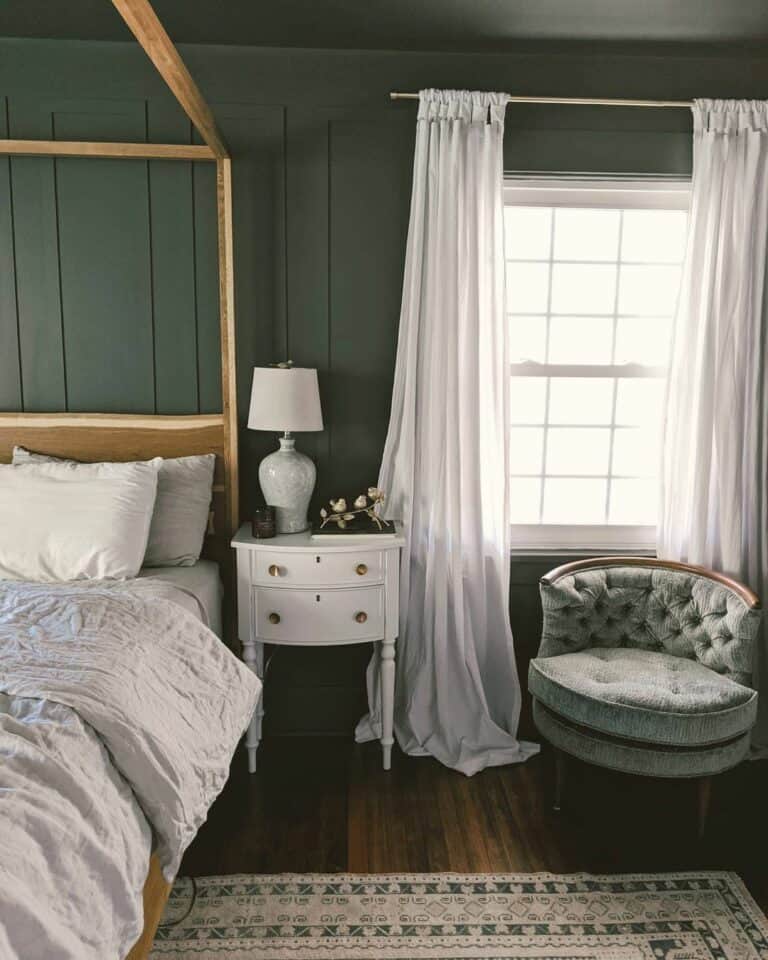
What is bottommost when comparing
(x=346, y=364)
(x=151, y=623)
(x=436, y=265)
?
(x=151, y=623)

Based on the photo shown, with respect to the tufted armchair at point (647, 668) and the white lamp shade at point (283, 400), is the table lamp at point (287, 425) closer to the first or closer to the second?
the white lamp shade at point (283, 400)

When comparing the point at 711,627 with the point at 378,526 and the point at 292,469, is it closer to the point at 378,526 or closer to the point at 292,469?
the point at 378,526

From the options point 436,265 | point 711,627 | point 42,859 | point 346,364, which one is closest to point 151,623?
point 42,859

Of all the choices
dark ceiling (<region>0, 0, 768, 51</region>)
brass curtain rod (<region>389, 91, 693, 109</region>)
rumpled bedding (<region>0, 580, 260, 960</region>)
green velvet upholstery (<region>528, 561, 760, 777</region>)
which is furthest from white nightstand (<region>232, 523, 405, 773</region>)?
dark ceiling (<region>0, 0, 768, 51</region>)

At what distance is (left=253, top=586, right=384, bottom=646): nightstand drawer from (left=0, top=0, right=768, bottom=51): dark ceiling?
6.61 ft

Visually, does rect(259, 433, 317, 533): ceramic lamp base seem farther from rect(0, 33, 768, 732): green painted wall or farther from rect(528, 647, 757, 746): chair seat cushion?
rect(528, 647, 757, 746): chair seat cushion

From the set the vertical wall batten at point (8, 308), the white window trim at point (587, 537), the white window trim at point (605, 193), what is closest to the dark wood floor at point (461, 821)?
the white window trim at point (587, 537)

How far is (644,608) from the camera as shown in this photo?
3.02m

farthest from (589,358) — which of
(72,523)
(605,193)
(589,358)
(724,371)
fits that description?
(72,523)

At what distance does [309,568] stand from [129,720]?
1212mm

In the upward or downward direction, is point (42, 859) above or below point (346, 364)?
below

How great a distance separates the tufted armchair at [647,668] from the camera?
246 centimetres

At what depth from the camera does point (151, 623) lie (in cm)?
218

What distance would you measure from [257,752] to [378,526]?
1.05 meters
